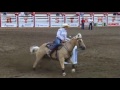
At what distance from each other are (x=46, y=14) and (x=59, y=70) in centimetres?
2625

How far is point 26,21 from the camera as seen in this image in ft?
130

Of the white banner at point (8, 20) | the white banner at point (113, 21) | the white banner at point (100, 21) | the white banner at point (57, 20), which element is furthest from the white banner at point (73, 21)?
the white banner at point (8, 20)

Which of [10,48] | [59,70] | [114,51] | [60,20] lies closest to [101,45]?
[114,51]

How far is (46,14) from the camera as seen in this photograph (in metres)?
40.0

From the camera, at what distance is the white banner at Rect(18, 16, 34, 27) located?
130 ft

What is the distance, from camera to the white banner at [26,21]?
39491mm

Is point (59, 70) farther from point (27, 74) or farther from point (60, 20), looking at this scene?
point (60, 20)

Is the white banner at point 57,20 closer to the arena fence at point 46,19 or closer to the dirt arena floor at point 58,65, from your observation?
the arena fence at point 46,19

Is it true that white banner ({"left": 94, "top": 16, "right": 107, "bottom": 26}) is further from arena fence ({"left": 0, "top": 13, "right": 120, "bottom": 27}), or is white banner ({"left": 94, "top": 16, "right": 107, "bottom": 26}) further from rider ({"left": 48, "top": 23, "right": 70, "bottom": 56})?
rider ({"left": 48, "top": 23, "right": 70, "bottom": 56})

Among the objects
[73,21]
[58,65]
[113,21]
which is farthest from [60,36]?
[113,21]

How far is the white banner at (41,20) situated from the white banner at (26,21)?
1.87 ft

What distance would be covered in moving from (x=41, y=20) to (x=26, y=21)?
5.70ft

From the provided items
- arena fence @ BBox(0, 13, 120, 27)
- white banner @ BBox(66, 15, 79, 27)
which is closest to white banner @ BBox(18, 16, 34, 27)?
arena fence @ BBox(0, 13, 120, 27)

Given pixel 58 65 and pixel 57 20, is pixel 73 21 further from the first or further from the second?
pixel 58 65
